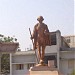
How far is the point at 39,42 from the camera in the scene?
895 centimetres

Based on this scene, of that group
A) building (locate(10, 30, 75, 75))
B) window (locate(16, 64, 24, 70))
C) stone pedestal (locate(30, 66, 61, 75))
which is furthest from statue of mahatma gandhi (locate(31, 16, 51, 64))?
window (locate(16, 64, 24, 70))

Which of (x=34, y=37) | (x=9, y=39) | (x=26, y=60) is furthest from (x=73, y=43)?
(x=34, y=37)

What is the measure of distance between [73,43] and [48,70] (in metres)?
33.5

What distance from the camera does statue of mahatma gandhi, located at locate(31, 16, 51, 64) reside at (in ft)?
29.3

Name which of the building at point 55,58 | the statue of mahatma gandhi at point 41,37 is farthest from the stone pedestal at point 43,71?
the building at point 55,58

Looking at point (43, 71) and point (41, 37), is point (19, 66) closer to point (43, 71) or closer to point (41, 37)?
point (41, 37)

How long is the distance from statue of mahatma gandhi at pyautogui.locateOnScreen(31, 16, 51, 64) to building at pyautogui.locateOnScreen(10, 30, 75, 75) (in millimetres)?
17271

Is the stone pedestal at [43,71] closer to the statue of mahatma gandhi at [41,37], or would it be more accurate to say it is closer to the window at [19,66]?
the statue of mahatma gandhi at [41,37]

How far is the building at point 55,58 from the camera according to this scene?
89.6 ft

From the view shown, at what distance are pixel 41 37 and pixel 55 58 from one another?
19.0 meters

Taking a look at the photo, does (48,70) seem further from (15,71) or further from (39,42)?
(15,71)

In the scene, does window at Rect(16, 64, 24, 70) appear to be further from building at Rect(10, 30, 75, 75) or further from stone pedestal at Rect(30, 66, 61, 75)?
stone pedestal at Rect(30, 66, 61, 75)

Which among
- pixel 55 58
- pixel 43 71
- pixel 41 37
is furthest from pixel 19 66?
pixel 43 71

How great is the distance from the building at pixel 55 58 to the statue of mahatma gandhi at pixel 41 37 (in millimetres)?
17271
